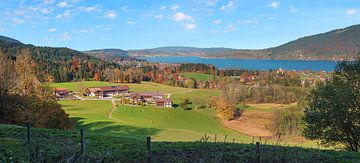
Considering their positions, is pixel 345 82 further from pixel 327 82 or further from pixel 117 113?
pixel 117 113

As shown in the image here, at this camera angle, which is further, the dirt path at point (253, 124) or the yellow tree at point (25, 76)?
the dirt path at point (253, 124)

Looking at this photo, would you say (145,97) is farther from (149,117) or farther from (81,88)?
(81,88)

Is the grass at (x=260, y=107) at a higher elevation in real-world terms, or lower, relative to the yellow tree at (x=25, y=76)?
lower

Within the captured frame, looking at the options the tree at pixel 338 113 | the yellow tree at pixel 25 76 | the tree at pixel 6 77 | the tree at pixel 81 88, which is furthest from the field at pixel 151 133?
the tree at pixel 6 77

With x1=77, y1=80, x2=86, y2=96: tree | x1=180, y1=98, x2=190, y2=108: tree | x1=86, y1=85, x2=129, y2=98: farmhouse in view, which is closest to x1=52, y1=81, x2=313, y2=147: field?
x1=180, y1=98, x2=190, y2=108: tree

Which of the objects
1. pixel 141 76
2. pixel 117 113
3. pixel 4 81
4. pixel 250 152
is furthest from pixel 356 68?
pixel 141 76

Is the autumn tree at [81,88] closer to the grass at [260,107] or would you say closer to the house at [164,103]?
the house at [164,103]

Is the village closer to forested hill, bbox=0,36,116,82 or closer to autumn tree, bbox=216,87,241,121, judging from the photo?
autumn tree, bbox=216,87,241,121

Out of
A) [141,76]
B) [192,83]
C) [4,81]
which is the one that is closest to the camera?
[4,81]

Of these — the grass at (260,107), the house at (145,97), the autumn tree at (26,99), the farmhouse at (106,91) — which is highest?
the autumn tree at (26,99)
